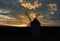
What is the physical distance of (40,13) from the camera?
18.3 ft

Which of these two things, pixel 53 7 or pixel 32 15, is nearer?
pixel 32 15

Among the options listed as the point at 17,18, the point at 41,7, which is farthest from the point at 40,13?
the point at 17,18
